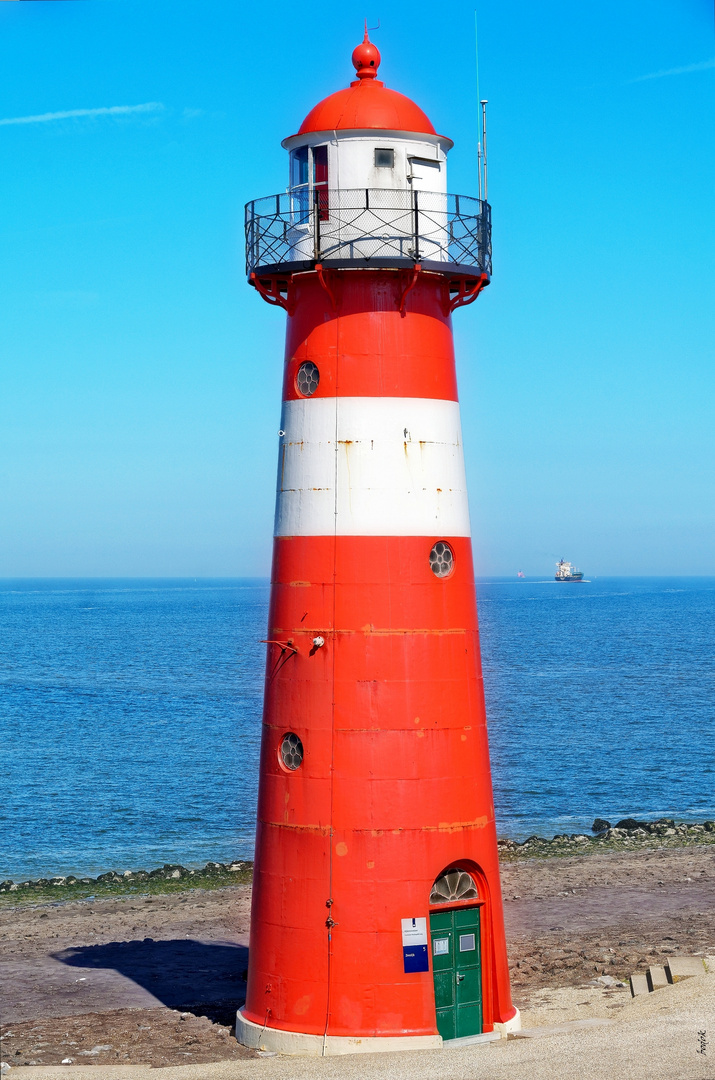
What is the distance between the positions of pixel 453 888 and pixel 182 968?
10260mm

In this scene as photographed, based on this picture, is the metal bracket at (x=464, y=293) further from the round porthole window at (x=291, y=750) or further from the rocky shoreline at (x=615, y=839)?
the rocky shoreline at (x=615, y=839)

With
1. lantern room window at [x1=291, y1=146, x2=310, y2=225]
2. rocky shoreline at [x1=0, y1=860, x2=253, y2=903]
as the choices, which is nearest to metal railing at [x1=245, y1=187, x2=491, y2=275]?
lantern room window at [x1=291, y1=146, x2=310, y2=225]

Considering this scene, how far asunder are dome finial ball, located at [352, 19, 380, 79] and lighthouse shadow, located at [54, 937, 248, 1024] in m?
14.1

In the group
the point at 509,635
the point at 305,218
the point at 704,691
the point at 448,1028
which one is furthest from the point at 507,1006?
the point at 509,635

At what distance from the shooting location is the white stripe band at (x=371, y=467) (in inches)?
663

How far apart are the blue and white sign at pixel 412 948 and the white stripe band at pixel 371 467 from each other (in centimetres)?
507

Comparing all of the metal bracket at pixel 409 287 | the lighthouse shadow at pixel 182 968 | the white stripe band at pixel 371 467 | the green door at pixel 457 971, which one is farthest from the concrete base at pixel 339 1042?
the metal bracket at pixel 409 287

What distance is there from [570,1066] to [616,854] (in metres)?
24.6

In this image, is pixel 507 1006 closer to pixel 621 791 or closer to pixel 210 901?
pixel 210 901

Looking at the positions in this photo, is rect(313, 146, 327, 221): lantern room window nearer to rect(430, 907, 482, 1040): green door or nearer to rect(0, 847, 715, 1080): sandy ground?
rect(430, 907, 482, 1040): green door

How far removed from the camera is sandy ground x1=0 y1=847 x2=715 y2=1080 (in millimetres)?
15914

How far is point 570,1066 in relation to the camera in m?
14.8

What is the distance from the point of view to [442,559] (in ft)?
56.5

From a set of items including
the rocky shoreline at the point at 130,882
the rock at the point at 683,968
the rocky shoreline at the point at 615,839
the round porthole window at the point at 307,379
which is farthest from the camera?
the rocky shoreline at the point at 615,839
